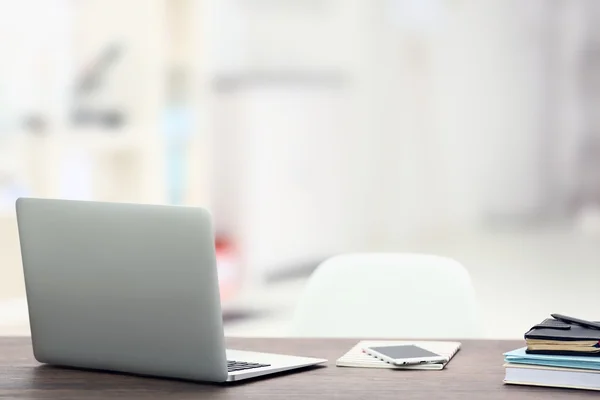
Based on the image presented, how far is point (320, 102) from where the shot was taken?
5.57 m

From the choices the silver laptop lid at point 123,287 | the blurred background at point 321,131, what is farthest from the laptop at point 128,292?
the blurred background at point 321,131

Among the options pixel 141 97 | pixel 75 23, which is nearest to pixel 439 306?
pixel 141 97

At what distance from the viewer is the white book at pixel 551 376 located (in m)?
1.19

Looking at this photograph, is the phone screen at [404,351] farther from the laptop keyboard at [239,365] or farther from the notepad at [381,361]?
the laptop keyboard at [239,365]

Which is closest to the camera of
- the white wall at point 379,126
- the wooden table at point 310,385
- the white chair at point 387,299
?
the wooden table at point 310,385

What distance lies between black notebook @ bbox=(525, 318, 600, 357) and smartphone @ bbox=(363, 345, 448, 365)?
158 millimetres

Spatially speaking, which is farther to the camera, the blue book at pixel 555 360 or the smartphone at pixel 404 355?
the smartphone at pixel 404 355

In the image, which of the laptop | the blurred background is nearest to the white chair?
the laptop

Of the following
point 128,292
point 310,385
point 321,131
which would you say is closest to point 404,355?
point 310,385

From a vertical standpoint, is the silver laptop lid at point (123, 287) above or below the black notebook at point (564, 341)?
above

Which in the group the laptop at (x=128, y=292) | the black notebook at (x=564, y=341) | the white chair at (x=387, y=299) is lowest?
the white chair at (x=387, y=299)

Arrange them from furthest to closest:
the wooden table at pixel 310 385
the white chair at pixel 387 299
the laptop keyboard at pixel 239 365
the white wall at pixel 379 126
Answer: the white wall at pixel 379 126 → the white chair at pixel 387 299 → the laptop keyboard at pixel 239 365 → the wooden table at pixel 310 385

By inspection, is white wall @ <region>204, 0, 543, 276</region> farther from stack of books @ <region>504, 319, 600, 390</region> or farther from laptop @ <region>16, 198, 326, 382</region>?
stack of books @ <region>504, 319, 600, 390</region>

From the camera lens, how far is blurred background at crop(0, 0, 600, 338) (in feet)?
13.0
